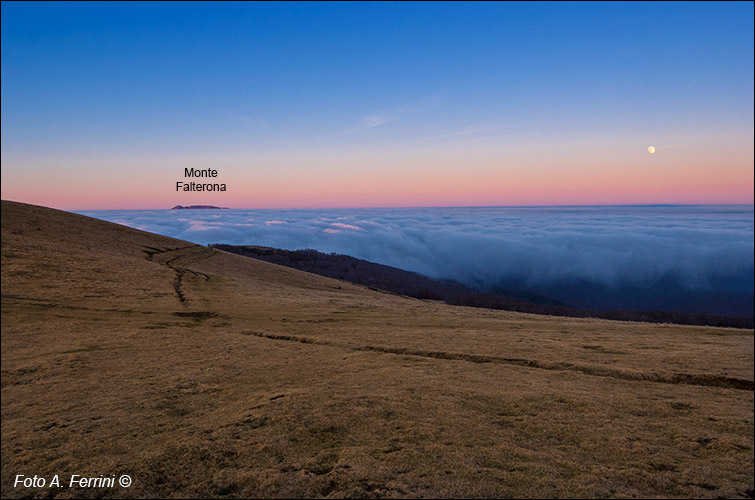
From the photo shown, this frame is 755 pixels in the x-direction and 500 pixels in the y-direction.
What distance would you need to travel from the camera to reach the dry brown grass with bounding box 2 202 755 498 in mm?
3289

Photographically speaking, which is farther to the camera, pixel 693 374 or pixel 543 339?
pixel 543 339

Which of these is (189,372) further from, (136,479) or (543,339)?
(543,339)

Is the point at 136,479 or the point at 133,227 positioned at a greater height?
the point at 133,227

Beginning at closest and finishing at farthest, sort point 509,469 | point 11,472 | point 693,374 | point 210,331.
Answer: point 509,469, point 11,472, point 693,374, point 210,331

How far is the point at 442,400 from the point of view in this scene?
4.77m

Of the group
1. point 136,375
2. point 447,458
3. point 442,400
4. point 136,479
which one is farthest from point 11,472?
point 442,400

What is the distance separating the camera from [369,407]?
458 cm

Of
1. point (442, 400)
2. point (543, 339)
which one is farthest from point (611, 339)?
point (442, 400)

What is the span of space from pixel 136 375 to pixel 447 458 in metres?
4.92

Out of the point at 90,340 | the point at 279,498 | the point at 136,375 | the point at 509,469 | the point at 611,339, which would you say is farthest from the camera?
the point at 611,339

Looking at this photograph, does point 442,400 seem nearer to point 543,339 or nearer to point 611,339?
point 543,339

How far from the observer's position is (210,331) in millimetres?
9000

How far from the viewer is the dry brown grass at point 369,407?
3289 mm

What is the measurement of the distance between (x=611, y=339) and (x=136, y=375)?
883 centimetres
